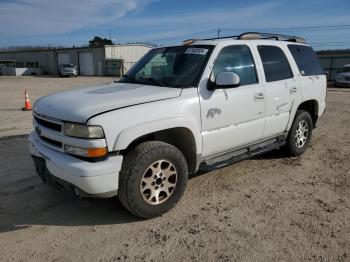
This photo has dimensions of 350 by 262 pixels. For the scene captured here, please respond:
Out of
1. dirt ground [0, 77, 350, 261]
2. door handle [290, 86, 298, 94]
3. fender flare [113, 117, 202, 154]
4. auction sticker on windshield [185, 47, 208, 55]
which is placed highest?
auction sticker on windshield [185, 47, 208, 55]

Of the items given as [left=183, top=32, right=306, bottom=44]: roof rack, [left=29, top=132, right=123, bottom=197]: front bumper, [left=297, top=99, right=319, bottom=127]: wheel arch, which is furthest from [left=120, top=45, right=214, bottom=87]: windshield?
[left=297, top=99, right=319, bottom=127]: wheel arch

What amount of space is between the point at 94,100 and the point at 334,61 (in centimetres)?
2869

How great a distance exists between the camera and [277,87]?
206 inches

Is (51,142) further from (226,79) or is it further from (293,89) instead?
(293,89)

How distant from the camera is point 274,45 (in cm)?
549

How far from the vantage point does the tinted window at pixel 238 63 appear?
178 inches

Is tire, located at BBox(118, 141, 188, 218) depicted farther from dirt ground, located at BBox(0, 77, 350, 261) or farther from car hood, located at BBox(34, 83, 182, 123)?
car hood, located at BBox(34, 83, 182, 123)

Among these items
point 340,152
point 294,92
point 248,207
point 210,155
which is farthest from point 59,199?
point 340,152

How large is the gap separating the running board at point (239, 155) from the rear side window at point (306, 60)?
125 centimetres

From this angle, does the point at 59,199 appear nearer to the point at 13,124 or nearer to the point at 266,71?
the point at 266,71

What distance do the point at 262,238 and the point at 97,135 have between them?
6.24ft

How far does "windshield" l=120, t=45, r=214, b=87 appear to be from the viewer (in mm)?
4312

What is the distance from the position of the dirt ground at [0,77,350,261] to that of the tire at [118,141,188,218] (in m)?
0.19

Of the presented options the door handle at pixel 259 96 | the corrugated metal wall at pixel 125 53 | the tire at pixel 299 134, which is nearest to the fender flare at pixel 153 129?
the door handle at pixel 259 96
